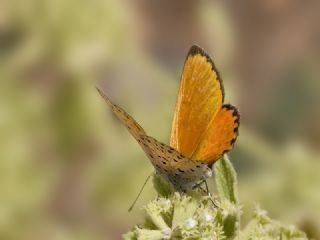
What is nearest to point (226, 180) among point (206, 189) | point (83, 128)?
point (206, 189)

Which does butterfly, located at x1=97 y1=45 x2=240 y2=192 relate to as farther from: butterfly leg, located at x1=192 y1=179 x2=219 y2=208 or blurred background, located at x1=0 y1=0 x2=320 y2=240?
blurred background, located at x1=0 y1=0 x2=320 y2=240

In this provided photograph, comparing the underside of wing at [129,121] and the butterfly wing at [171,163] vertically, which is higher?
the underside of wing at [129,121]

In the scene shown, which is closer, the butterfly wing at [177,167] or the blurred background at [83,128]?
the butterfly wing at [177,167]

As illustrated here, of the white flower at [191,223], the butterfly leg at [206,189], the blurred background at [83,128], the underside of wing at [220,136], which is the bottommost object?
the white flower at [191,223]

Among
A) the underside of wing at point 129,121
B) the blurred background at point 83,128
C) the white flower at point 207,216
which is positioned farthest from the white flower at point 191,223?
the blurred background at point 83,128

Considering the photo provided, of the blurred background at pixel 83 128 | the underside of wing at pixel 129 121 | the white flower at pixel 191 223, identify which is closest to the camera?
the white flower at pixel 191 223

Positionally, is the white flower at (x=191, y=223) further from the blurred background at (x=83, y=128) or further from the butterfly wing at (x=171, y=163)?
the blurred background at (x=83, y=128)

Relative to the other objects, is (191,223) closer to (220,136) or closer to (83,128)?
(220,136)

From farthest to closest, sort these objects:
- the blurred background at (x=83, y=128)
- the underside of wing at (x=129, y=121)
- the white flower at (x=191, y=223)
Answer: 1. the blurred background at (x=83, y=128)
2. the underside of wing at (x=129, y=121)
3. the white flower at (x=191, y=223)

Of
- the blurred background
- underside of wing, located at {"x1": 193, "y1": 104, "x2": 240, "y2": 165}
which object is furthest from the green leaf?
the blurred background
